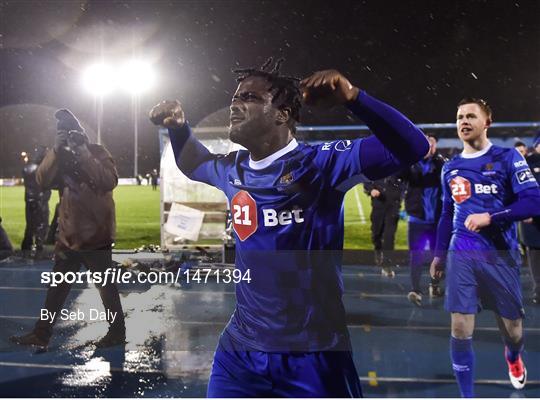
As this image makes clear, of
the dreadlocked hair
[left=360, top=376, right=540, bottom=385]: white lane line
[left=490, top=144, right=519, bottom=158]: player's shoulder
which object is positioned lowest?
[left=360, top=376, right=540, bottom=385]: white lane line

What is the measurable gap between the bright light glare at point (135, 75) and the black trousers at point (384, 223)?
10.3ft

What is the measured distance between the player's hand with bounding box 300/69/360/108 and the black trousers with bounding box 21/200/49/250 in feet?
17.8

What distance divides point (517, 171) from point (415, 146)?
4.63 feet

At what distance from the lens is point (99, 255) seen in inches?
126

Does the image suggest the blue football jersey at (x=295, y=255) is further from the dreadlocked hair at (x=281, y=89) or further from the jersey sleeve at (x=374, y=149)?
the dreadlocked hair at (x=281, y=89)

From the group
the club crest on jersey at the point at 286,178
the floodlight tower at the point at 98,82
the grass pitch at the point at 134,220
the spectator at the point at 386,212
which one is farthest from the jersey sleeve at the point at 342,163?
the spectator at the point at 386,212

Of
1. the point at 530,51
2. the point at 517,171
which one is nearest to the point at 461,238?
the point at 517,171

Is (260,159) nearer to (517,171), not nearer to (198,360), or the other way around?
(517,171)

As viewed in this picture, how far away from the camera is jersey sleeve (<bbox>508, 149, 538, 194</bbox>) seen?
2.38 metres

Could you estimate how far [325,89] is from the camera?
1.26 meters

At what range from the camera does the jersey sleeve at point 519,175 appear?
2381 mm

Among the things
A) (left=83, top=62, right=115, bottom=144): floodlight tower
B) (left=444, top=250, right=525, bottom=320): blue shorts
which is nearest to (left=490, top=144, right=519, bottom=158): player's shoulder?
(left=444, top=250, right=525, bottom=320): blue shorts

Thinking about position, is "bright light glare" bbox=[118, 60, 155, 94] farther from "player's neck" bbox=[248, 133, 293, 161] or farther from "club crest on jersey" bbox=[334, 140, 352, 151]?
"club crest on jersey" bbox=[334, 140, 352, 151]

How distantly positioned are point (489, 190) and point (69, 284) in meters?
2.91
